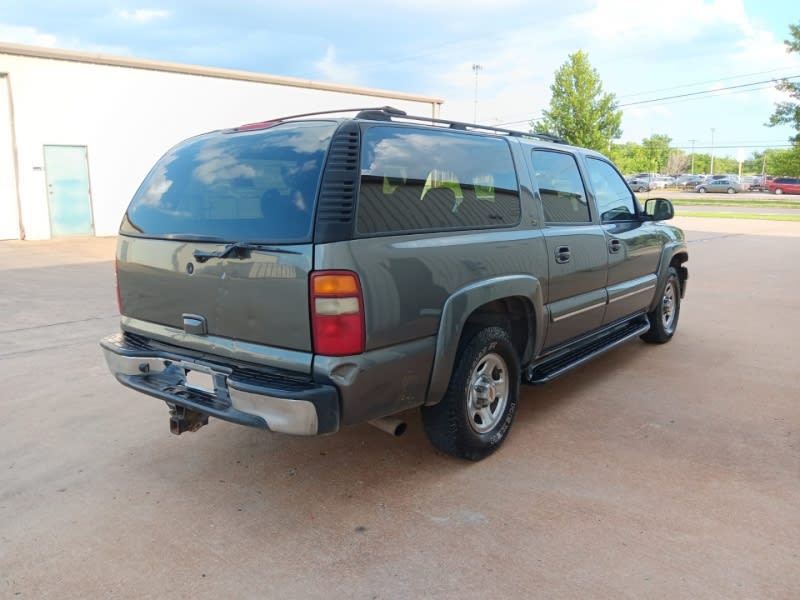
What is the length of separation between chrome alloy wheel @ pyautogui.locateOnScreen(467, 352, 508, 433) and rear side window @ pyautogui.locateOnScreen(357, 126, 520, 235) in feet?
2.67

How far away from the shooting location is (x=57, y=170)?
17.0m

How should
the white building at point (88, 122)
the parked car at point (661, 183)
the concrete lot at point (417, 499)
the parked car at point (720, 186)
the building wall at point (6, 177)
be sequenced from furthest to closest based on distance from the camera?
the parked car at point (661, 183) → the parked car at point (720, 186) → the white building at point (88, 122) → the building wall at point (6, 177) → the concrete lot at point (417, 499)

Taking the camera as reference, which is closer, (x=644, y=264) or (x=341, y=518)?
(x=341, y=518)

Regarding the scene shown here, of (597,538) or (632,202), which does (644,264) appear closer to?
(632,202)

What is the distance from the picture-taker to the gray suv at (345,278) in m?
2.91

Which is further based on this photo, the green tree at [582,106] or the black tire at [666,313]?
the green tree at [582,106]

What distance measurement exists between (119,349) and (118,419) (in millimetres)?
1063

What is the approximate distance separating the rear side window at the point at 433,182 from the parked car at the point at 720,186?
54681 mm

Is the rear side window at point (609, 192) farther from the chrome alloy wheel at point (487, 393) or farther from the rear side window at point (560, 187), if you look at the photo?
the chrome alloy wheel at point (487, 393)

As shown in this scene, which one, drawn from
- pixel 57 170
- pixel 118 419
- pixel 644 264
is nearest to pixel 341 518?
pixel 118 419

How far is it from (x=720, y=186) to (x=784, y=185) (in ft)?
14.5

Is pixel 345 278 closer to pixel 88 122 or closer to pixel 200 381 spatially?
pixel 200 381

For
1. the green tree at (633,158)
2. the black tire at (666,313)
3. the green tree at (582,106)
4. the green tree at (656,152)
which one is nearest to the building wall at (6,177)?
the black tire at (666,313)

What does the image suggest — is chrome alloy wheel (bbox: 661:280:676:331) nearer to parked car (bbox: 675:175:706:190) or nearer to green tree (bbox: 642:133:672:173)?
parked car (bbox: 675:175:706:190)
